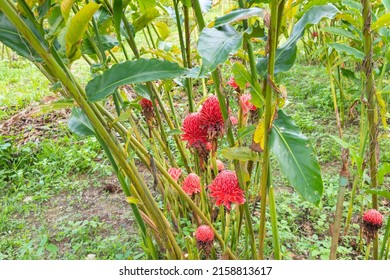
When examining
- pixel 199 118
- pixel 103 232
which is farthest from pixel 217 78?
pixel 103 232

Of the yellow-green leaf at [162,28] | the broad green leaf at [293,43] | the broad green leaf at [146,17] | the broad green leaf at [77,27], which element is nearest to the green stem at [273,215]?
the broad green leaf at [293,43]

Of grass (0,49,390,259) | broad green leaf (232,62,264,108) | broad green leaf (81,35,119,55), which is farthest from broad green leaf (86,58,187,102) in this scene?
grass (0,49,390,259)

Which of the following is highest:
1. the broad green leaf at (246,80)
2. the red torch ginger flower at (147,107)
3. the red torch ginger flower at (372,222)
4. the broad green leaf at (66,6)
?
the broad green leaf at (66,6)

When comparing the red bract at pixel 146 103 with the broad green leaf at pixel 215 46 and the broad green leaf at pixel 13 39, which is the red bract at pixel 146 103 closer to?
the broad green leaf at pixel 13 39

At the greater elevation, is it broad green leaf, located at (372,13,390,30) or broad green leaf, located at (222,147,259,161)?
broad green leaf, located at (372,13,390,30)

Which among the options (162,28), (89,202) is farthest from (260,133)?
(89,202)

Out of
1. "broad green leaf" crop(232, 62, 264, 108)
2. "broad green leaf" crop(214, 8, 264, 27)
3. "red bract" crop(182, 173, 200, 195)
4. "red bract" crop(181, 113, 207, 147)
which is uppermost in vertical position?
"broad green leaf" crop(214, 8, 264, 27)

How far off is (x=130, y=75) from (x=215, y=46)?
22 cm

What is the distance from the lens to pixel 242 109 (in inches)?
35.8

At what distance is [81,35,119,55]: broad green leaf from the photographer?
1.08 meters

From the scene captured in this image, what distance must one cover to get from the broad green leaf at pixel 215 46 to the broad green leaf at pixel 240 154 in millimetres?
222

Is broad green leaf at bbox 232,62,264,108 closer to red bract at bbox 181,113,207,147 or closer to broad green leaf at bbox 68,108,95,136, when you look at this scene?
red bract at bbox 181,113,207,147

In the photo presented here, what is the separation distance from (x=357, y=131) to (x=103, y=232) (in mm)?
1547

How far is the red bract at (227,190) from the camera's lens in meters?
0.84
